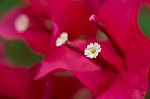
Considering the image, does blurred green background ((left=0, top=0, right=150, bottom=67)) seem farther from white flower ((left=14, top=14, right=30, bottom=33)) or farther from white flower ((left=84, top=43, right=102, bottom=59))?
white flower ((left=84, top=43, right=102, bottom=59))

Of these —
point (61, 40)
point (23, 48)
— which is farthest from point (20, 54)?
point (61, 40)

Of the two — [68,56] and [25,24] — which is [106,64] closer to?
[68,56]

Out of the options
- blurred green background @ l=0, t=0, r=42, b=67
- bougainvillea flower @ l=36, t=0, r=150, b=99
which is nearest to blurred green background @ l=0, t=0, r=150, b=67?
blurred green background @ l=0, t=0, r=42, b=67

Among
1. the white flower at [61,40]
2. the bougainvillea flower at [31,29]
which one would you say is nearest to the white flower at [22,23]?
the bougainvillea flower at [31,29]

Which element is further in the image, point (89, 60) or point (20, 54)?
point (20, 54)

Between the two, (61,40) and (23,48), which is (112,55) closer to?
(61,40)

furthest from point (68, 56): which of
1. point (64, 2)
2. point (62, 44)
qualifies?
point (64, 2)

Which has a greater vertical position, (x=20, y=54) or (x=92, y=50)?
(x=92, y=50)
